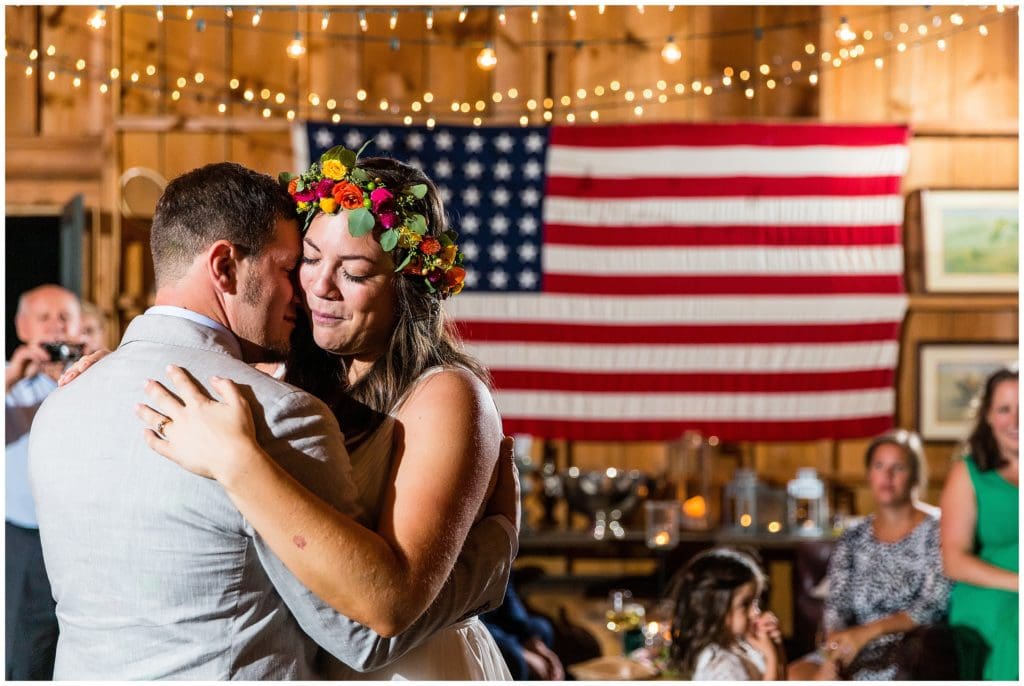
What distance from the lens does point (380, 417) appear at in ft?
6.18

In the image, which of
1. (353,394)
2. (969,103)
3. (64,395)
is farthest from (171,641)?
(969,103)

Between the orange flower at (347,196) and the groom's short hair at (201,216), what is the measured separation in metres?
0.17

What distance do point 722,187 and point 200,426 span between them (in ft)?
13.3

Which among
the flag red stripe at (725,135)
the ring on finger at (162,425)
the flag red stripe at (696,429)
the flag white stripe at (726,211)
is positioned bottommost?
the flag red stripe at (696,429)

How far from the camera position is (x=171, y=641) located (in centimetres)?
155

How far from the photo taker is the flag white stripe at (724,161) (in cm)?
523

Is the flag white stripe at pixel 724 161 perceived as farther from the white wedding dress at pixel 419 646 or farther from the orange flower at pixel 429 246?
the white wedding dress at pixel 419 646

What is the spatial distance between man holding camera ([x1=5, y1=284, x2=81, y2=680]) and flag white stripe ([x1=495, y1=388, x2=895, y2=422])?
1.99 metres

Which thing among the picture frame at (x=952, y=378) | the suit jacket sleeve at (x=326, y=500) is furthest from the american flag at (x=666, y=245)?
the suit jacket sleeve at (x=326, y=500)

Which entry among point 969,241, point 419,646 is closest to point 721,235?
point 969,241

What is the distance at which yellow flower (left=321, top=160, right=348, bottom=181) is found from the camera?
1903mm

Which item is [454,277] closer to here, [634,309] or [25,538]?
[25,538]

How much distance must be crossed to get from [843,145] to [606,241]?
1.17 m

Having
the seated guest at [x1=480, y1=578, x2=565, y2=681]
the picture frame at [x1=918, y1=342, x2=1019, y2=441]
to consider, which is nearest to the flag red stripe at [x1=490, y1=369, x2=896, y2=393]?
the picture frame at [x1=918, y1=342, x2=1019, y2=441]
